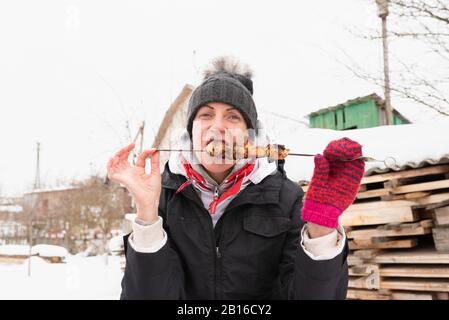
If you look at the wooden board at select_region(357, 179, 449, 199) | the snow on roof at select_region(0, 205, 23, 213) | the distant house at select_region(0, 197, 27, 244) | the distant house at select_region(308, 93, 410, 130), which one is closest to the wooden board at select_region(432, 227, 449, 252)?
the wooden board at select_region(357, 179, 449, 199)

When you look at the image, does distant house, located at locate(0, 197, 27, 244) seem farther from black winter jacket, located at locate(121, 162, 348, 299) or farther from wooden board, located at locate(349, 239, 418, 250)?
black winter jacket, located at locate(121, 162, 348, 299)

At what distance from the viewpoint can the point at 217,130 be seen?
1.64 m

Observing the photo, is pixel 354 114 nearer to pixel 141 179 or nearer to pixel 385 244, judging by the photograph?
pixel 385 244

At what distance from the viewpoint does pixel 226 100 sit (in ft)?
5.59

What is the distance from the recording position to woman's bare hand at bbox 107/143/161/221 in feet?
4.96

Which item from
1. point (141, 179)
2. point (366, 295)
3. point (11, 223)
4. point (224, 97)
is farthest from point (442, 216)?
point (11, 223)

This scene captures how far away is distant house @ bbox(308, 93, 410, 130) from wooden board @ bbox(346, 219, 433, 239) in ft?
16.8

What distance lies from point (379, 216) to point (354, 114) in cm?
540

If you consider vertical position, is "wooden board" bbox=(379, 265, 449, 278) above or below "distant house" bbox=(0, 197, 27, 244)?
above

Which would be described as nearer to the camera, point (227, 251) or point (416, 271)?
point (227, 251)

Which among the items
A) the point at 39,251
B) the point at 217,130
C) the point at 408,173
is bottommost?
the point at 39,251

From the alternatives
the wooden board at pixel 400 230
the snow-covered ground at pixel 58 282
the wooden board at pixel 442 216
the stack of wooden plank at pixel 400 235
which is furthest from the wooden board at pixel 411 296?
the snow-covered ground at pixel 58 282

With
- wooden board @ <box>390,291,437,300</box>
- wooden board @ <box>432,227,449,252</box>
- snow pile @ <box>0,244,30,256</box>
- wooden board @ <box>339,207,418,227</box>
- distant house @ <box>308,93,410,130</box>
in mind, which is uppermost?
distant house @ <box>308,93,410,130</box>
